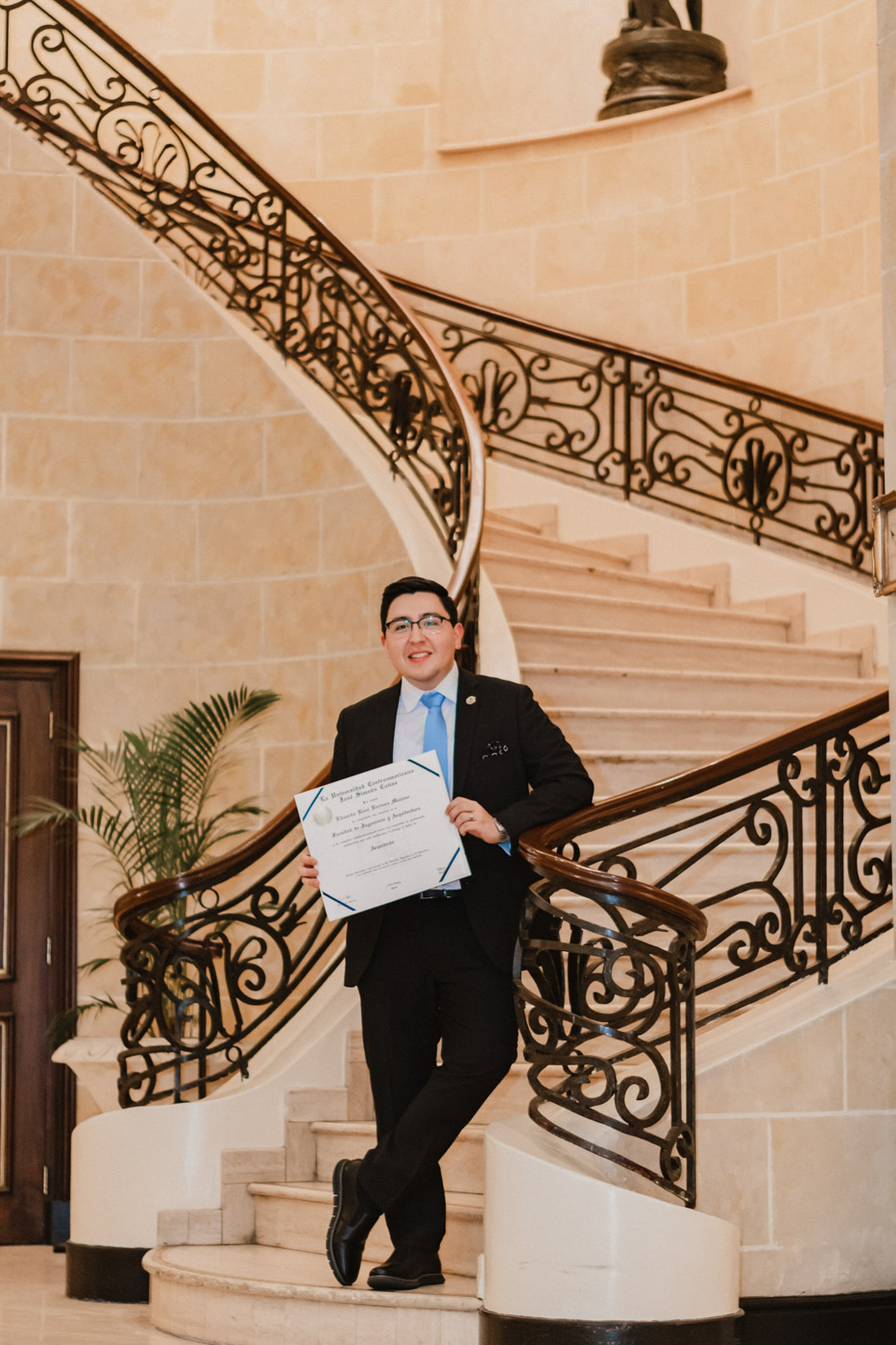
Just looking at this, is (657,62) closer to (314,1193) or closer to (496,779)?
(496,779)

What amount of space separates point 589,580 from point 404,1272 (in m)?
4.16

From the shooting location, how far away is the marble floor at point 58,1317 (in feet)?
14.9

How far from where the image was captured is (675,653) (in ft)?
23.0

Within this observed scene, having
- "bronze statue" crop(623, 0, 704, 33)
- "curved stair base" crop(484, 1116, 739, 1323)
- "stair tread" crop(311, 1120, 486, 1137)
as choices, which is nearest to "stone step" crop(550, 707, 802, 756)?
"stair tread" crop(311, 1120, 486, 1137)

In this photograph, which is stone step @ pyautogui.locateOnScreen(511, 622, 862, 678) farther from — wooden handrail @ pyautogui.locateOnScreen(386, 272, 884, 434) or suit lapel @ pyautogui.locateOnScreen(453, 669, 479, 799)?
suit lapel @ pyautogui.locateOnScreen(453, 669, 479, 799)

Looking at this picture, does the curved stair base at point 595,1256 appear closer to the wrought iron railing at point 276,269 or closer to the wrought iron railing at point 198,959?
the wrought iron railing at point 198,959

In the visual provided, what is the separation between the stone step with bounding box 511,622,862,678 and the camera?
675 centimetres

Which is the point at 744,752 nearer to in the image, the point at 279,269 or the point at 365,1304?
the point at 365,1304

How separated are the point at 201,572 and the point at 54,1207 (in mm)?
2785

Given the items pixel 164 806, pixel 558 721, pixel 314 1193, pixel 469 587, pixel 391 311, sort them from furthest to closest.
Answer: pixel 391 311 → pixel 164 806 → pixel 558 721 → pixel 469 587 → pixel 314 1193

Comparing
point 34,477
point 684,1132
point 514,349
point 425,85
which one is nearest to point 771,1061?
point 684,1132

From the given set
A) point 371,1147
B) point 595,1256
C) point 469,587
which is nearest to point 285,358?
point 469,587

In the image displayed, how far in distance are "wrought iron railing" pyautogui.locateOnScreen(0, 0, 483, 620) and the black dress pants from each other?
83.0 inches

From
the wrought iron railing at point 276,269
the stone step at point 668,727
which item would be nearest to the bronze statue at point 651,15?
the wrought iron railing at point 276,269
